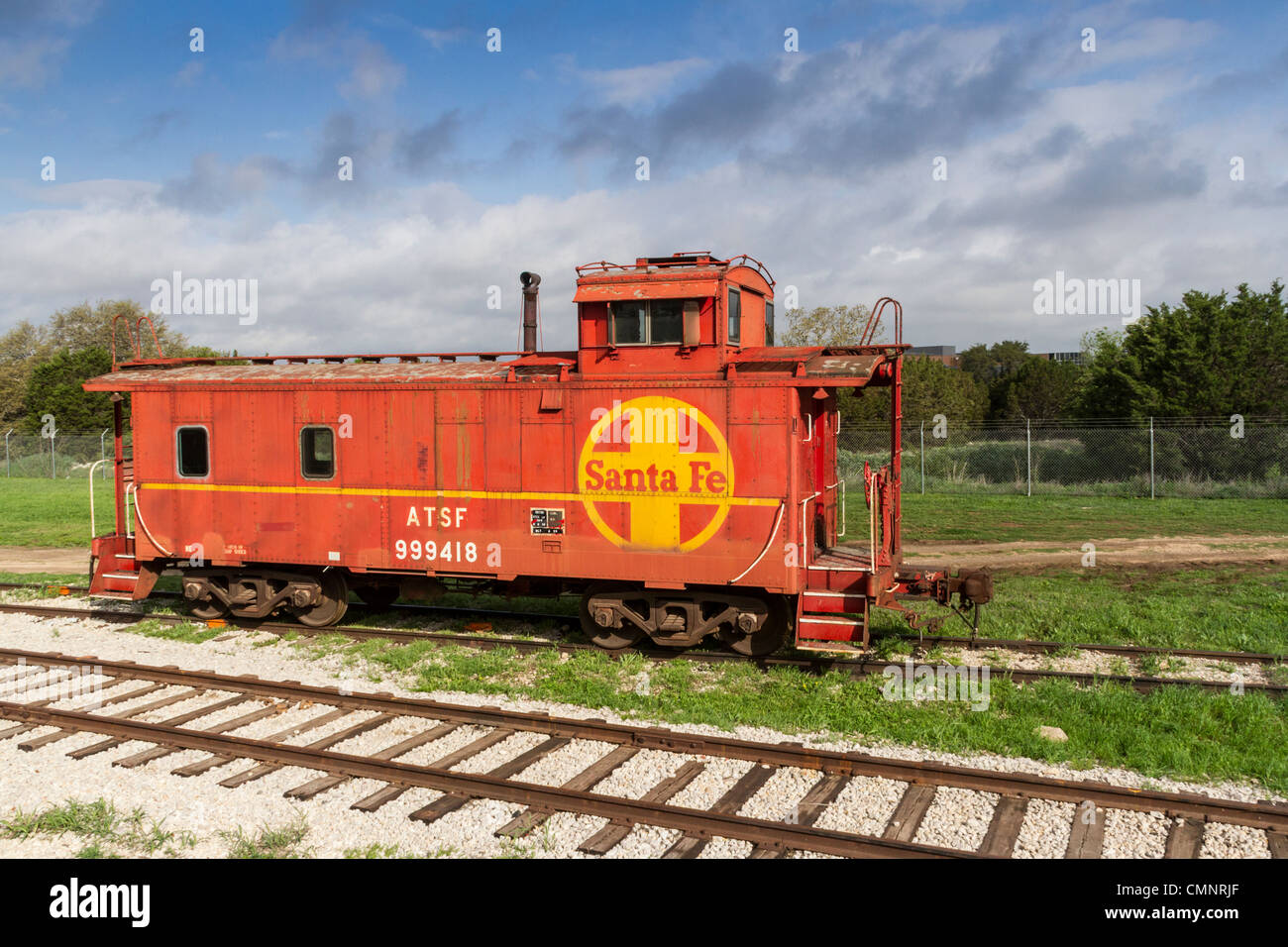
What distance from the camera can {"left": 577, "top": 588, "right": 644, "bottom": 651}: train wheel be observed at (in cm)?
1206

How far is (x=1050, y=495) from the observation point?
2981cm

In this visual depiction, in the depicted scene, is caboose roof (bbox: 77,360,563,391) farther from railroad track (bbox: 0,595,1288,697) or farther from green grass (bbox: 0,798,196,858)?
green grass (bbox: 0,798,196,858)

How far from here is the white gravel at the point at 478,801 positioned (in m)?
6.73

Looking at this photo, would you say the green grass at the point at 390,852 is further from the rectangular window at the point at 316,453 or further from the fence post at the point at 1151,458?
the fence post at the point at 1151,458

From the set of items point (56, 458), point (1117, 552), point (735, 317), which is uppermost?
point (735, 317)

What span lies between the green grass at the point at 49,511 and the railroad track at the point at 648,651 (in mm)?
10417

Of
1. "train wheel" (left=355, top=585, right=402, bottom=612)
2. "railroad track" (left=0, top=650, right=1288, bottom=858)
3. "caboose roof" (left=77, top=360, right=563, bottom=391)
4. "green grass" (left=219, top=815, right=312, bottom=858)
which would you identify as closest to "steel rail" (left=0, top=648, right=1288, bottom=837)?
"railroad track" (left=0, top=650, right=1288, bottom=858)

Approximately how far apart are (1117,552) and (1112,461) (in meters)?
11.3

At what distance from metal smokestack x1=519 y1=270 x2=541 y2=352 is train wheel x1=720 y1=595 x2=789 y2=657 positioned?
5.41 m

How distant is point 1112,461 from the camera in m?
29.9

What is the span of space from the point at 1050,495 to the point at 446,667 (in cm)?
2455

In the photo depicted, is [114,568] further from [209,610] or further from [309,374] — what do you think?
[309,374]

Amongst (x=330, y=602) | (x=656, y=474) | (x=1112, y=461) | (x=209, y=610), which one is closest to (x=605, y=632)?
(x=656, y=474)

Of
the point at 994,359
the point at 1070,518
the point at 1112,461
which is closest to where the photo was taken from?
the point at 1070,518
